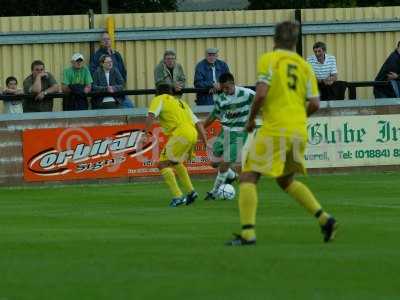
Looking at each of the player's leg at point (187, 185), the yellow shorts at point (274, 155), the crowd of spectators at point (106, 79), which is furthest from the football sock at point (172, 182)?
the yellow shorts at point (274, 155)

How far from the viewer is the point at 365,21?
2694 centimetres

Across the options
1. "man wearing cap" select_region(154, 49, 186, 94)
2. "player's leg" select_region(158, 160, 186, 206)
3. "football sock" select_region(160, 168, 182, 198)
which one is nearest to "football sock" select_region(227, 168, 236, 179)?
"player's leg" select_region(158, 160, 186, 206)

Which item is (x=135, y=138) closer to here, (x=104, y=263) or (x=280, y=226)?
(x=280, y=226)

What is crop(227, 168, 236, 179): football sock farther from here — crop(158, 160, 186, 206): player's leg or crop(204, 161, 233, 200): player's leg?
crop(158, 160, 186, 206): player's leg

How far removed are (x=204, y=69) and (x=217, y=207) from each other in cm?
679

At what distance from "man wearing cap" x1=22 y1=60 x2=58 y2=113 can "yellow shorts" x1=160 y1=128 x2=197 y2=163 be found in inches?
201

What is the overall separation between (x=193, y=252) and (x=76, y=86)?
12.7 m

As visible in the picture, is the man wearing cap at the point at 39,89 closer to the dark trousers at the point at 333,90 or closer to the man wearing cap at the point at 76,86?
the man wearing cap at the point at 76,86

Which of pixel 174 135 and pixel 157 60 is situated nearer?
pixel 174 135

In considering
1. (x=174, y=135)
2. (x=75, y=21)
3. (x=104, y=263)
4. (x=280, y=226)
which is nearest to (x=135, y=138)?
(x=75, y=21)

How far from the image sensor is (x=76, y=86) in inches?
965

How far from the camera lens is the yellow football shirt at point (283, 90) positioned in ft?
41.1

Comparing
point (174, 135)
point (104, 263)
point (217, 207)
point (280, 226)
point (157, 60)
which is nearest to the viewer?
point (104, 263)

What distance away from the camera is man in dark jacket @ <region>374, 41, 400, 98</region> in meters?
25.5
